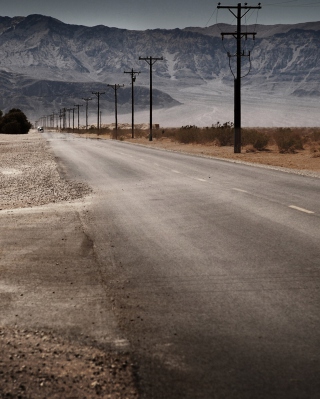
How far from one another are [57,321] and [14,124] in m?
123

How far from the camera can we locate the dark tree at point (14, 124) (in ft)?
409

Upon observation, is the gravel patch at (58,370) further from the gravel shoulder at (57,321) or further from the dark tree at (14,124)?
the dark tree at (14,124)

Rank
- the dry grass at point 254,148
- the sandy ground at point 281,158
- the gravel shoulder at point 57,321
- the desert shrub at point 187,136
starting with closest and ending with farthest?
1. the gravel shoulder at point 57,321
2. the sandy ground at point 281,158
3. the dry grass at point 254,148
4. the desert shrub at point 187,136

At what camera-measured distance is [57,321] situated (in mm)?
5453

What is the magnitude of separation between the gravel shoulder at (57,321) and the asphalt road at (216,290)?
0.18m

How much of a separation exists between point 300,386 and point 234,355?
645mm

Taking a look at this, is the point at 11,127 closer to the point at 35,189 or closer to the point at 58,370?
the point at 35,189

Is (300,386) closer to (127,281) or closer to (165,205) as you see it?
(127,281)

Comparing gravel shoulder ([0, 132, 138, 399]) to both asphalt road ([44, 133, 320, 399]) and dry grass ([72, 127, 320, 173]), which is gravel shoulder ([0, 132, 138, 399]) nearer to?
asphalt road ([44, 133, 320, 399])

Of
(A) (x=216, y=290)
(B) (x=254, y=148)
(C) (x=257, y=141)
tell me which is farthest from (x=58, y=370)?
(B) (x=254, y=148)

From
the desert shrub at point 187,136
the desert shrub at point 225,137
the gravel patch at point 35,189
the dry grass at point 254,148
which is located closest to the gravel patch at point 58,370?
the gravel patch at point 35,189

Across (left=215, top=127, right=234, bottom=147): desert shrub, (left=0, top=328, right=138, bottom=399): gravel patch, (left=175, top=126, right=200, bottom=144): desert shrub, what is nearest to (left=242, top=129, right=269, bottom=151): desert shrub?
(left=215, top=127, right=234, bottom=147): desert shrub

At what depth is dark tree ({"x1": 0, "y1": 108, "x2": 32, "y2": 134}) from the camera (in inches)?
4906

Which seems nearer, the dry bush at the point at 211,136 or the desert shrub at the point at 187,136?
the dry bush at the point at 211,136
